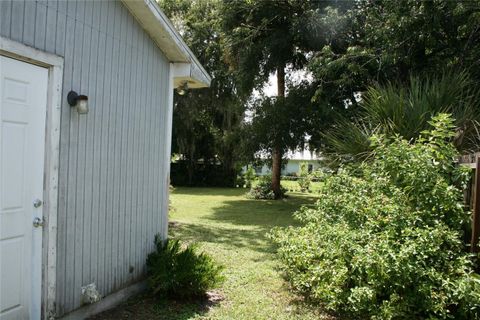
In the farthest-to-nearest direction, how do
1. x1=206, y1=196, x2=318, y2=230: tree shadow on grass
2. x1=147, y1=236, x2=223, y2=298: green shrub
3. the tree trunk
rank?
the tree trunk
x1=206, y1=196, x2=318, y2=230: tree shadow on grass
x1=147, y1=236, x2=223, y2=298: green shrub

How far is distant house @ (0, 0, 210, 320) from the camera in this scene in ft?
10.8

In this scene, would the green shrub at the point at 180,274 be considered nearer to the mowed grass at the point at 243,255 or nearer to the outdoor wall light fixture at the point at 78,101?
the mowed grass at the point at 243,255

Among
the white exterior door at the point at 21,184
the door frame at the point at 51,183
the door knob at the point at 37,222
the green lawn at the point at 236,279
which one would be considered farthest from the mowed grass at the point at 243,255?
the door knob at the point at 37,222

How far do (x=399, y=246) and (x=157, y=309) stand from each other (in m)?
2.76

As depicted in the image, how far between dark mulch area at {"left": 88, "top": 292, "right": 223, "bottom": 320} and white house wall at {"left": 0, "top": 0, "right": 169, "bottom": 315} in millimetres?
277

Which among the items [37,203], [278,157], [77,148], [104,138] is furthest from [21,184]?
[278,157]

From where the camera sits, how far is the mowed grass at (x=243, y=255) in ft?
15.1

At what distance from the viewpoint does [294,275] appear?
16.4 feet

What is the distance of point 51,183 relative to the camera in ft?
11.8

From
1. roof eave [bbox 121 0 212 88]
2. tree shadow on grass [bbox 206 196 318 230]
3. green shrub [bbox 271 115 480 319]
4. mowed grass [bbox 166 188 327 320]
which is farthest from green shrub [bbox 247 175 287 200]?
green shrub [bbox 271 115 480 319]

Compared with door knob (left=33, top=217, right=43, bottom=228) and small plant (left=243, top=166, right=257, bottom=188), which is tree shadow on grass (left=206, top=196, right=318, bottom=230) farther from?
small plant (left=243, top=166, right=257, bottom=188)

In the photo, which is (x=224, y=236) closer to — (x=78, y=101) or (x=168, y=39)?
(x=168, y=39)

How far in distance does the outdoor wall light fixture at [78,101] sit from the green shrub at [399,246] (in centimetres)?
293

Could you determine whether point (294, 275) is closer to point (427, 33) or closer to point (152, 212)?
point (152, 212)
